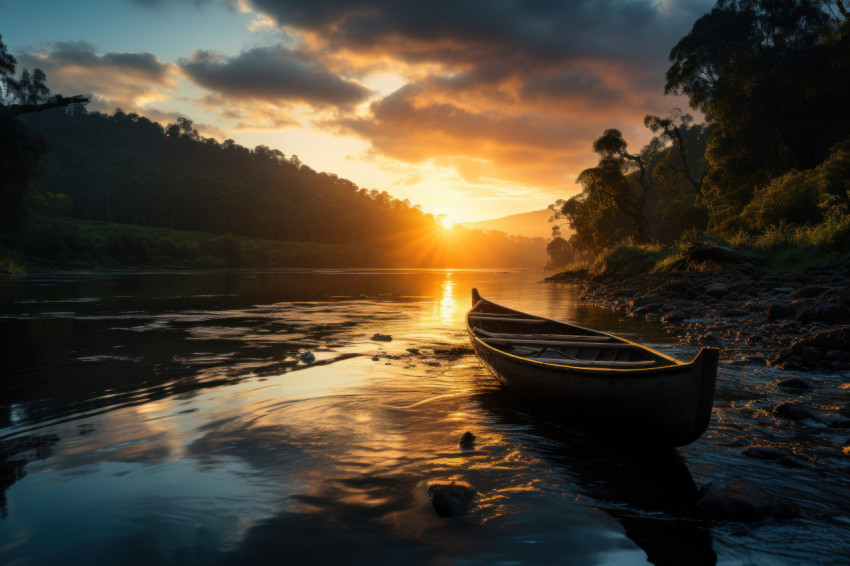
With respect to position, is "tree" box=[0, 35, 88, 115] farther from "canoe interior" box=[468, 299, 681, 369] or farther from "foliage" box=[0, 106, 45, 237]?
"canoe interior" box=[468, 299, 681, 369]

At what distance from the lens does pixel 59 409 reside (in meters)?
6.56

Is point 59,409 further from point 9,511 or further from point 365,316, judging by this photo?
point 365,316

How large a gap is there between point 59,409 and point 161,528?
165 inches

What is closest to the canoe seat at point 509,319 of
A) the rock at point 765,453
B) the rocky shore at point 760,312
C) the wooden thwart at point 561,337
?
the wooden thwart at point 561,337

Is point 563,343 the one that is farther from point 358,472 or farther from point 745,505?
point 358,472

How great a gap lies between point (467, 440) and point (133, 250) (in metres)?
76.6

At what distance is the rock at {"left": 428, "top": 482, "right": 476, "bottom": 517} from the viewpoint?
392cm

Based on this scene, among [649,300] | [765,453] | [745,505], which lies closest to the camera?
[745,505]

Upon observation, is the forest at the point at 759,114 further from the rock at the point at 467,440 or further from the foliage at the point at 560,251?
the foliage at the point at 560,251

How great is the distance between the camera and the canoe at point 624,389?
4113mm

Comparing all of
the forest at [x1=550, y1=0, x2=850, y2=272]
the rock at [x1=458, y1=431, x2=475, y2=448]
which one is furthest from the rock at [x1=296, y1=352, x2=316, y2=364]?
the forest at [x1=550, y1=0, x2=850, y2=272]

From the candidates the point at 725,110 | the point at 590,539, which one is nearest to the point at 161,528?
the point at 590,539

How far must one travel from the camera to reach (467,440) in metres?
5.50

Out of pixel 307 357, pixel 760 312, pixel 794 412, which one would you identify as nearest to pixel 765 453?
pixel 794 412
